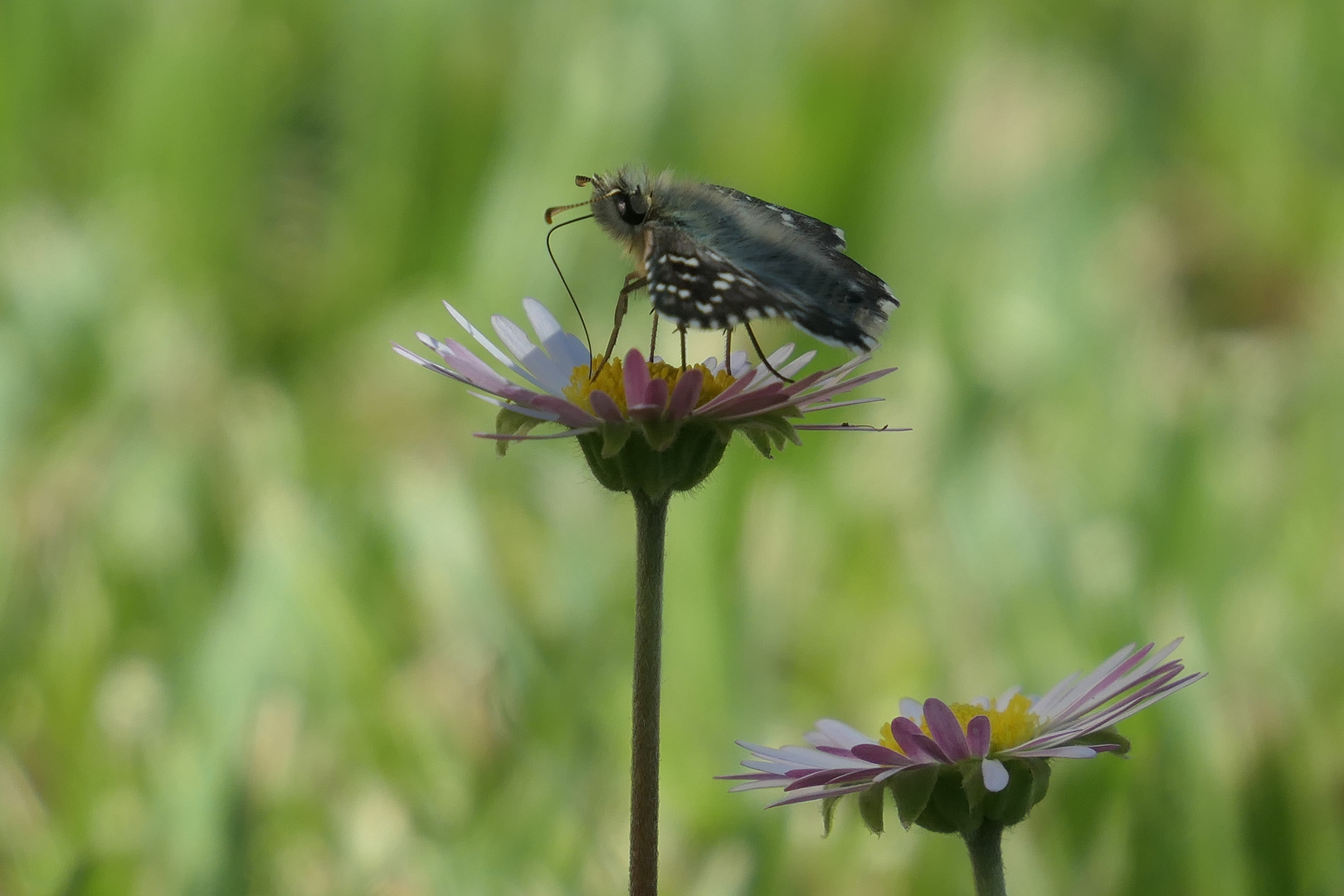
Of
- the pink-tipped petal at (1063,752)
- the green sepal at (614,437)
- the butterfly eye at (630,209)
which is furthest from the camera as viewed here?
the butterfly eye at (630,209)

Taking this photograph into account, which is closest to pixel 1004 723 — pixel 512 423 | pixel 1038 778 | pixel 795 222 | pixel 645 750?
pixel 1038 778

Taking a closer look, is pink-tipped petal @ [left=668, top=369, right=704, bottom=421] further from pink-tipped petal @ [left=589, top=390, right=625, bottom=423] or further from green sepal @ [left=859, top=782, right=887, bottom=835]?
green sepal @ [left=859, top=782, right=887, bottom=835]

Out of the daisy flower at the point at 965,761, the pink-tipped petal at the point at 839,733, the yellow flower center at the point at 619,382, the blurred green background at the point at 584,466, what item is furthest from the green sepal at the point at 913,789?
the blurred green background at the point at 584,466

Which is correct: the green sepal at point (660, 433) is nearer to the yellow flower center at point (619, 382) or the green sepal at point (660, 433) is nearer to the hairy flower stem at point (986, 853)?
the yellow flower center at point (619, 382)

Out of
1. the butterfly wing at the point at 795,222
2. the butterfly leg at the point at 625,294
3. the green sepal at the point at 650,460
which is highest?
the butterfly wing at the point at 795,222

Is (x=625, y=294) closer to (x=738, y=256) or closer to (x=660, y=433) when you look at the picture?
(x=738, y=256)

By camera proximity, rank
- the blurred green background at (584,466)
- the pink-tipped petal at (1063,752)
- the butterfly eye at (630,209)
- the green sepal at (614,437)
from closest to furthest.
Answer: the pink-tipped petal at (1063,752) < the green sepal at (614,437) < the butterfly eye at (630,209) < the blurred green background at (584,466)
